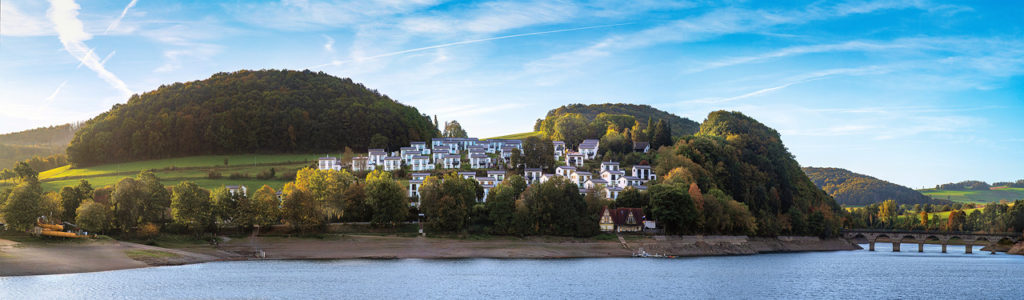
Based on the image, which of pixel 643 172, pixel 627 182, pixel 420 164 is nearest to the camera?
pixel 627 182

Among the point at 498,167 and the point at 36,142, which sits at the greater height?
the point at 36,142

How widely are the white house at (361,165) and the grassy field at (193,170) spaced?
1119cm

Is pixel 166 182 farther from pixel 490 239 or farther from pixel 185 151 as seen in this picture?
pixel 490 239

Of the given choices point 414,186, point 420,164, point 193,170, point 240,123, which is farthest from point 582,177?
point 240,123

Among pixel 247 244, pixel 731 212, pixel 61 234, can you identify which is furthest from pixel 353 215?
pixel 731 212

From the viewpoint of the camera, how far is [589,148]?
145 m

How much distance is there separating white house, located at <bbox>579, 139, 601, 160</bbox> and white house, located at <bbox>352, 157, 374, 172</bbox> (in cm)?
4065

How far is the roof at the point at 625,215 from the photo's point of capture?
103 metres

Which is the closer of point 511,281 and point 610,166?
point 511,281

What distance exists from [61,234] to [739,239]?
285ft

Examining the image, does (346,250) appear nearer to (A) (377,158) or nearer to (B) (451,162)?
(A) (377,158)

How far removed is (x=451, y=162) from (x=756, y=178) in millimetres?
55931

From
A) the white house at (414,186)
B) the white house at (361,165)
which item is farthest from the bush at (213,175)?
the white house at (414,186)

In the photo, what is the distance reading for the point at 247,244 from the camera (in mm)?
80812
